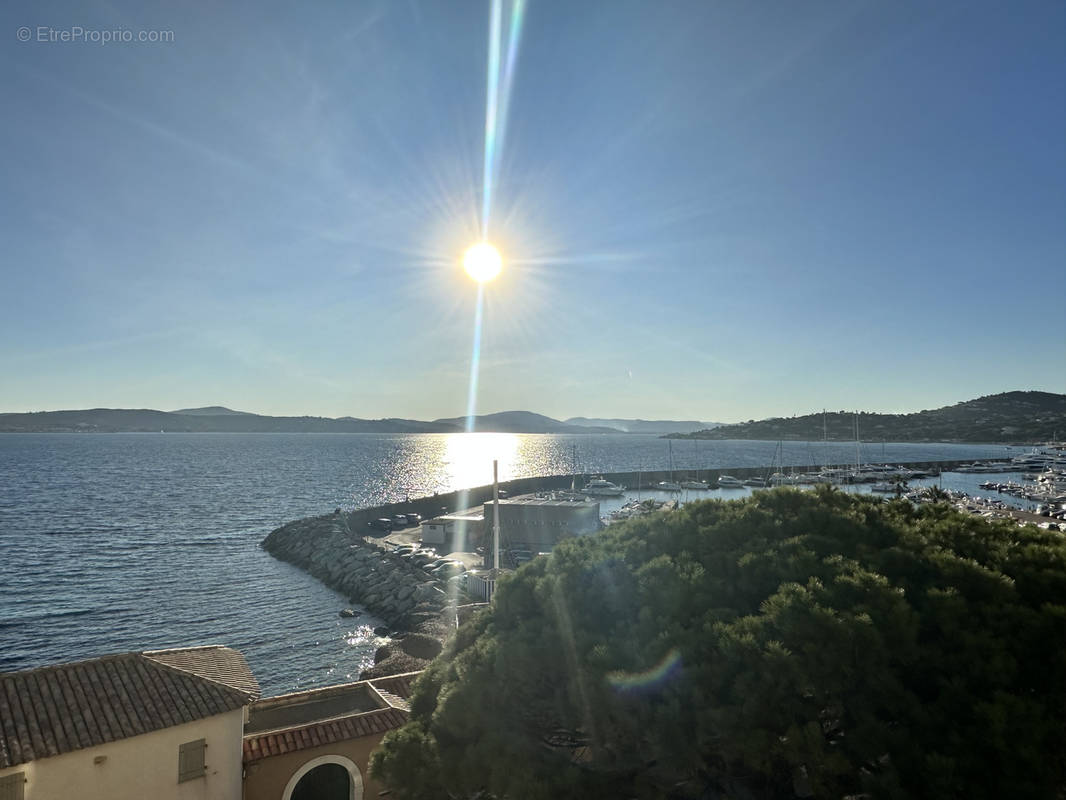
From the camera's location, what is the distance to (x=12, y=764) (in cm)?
911

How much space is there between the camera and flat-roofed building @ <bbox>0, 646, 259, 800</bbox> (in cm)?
948

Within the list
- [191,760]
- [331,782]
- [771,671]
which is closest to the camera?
[771,671]

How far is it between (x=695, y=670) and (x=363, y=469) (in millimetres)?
130338

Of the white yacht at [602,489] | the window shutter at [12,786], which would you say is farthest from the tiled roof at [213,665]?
the white yacht at [602,489]

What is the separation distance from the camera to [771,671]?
231 inches

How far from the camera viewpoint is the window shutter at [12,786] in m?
9.11

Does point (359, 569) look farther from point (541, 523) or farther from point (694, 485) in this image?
point (694, 485)

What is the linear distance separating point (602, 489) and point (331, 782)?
72671 mm

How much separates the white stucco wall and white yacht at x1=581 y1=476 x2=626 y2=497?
70786 mm

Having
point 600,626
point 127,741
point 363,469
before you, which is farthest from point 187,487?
point 600,626

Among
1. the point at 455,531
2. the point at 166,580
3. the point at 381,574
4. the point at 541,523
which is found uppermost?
the point at 541,523

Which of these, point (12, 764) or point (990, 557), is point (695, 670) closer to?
point (990, 557)

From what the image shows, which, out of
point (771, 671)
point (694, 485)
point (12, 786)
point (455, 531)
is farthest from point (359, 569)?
point (694, 485)

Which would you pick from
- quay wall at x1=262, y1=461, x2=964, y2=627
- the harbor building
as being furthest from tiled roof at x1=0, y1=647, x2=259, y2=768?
the harbor building
